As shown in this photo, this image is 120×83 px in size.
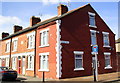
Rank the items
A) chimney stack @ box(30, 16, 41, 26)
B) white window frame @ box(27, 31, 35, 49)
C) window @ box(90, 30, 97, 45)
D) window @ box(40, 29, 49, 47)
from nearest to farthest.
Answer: window @ box(40, 29, 49, 47), window @ box(90, 30, 97, 45), white window frame @ box(27, 31, 35, 49), chimney stack @ box(30, 16, 41, 26)

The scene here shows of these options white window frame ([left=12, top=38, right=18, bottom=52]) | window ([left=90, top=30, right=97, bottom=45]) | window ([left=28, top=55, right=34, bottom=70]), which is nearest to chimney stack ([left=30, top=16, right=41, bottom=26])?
white window frame ([left=12, top=38, right=18, bottom=52])

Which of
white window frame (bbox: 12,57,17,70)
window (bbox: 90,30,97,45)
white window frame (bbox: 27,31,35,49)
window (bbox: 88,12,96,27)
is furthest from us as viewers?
white window frame (bbox: 12,57,17,70)

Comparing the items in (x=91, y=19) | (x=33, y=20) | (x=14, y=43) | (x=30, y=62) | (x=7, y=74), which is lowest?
(x=7, y=74)

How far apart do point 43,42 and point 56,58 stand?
11.9 feet

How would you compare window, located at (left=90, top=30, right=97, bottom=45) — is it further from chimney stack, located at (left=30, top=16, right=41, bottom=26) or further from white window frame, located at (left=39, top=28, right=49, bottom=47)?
chimney stack, located at (left=30, top=16, right=41, bottom=26)

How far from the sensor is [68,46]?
1617 centimetres

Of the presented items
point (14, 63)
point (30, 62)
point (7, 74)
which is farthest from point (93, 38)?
point (14, 63)

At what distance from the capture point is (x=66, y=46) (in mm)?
15984

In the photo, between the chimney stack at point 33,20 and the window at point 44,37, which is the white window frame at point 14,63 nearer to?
the chimney stack at point 33,20

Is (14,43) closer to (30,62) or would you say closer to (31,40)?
(31,40)

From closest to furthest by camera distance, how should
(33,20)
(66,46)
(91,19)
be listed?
(66,46)
(91,19)
(33,20)

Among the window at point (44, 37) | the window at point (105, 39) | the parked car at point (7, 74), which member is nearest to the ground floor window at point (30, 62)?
the window at point (44, 37)

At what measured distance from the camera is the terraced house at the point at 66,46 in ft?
51.5

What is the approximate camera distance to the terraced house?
15688 mm
